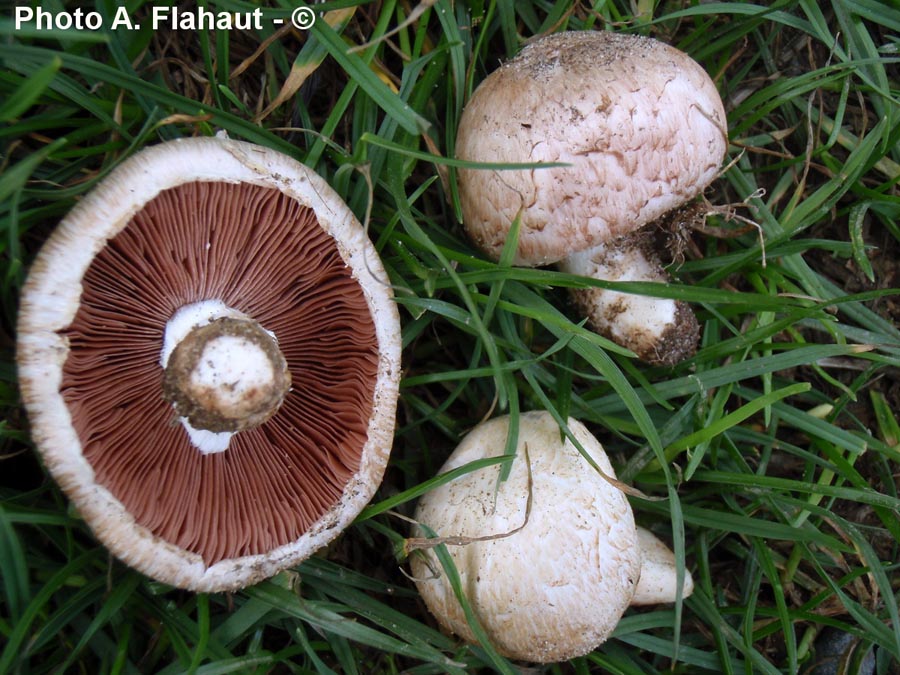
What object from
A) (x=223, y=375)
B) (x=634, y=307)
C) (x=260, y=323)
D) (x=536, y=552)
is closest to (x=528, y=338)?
(x=634, y=307)

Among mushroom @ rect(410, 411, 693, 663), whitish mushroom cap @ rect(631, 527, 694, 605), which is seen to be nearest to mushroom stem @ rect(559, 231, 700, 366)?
mushroom @ rect(410, 411, 693, 663)

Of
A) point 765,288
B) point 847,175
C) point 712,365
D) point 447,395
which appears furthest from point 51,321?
point 847,175

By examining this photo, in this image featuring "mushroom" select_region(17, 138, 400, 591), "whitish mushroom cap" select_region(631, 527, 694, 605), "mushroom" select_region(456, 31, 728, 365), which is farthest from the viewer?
"whitish mushroom cap" select_region(631, 527, 694, 605)

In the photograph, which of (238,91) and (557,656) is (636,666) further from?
(238,91)

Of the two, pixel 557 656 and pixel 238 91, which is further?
pixel 238 91

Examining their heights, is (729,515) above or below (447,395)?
below

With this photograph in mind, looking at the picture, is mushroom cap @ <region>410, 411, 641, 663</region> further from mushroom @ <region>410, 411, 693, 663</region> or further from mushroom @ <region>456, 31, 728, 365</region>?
mushroom @ <region>456, 31, 728, 365</region>
